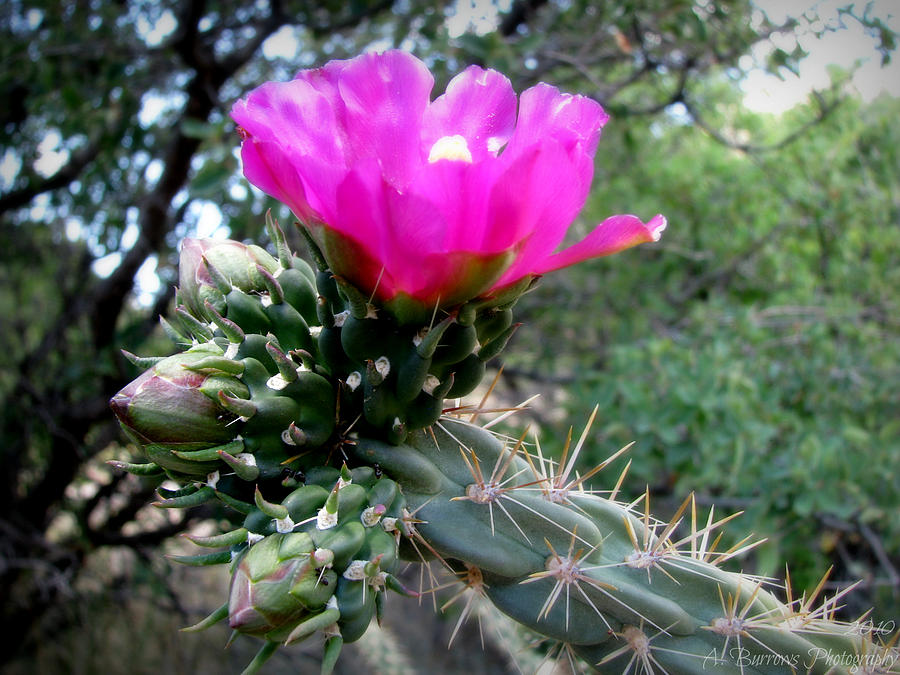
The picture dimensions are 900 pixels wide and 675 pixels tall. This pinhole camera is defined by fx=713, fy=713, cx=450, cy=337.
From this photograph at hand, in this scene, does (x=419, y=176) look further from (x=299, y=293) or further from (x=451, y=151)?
(x=299, y=293)

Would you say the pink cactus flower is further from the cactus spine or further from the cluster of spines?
the cluster of spines

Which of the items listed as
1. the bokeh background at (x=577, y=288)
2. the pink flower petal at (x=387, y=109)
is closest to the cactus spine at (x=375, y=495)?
the pink flower petal at (x=387, y=109)

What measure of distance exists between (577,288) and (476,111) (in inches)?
132

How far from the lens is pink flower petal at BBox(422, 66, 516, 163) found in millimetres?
868

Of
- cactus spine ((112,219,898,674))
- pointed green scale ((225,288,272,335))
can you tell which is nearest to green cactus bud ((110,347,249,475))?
cactus spine ((112,219,898,674))

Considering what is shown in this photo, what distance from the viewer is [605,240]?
859mm

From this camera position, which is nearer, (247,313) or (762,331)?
(247,313)

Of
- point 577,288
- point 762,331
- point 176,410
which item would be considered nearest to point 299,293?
point 176,410

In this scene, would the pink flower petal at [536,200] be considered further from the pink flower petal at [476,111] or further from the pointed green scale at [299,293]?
the pointed green scale at [299,293]

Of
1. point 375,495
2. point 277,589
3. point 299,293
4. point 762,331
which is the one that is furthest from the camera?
point 762,331

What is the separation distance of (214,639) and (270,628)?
4.12 metres

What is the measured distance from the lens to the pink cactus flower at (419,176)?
29.5 inches

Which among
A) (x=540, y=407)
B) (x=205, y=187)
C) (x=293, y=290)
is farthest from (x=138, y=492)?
(x=293, y=290)

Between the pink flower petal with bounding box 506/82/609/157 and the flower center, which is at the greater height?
the flower center
